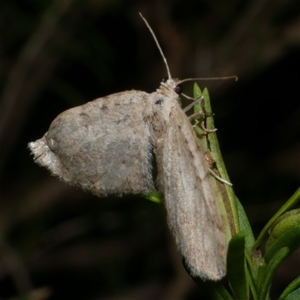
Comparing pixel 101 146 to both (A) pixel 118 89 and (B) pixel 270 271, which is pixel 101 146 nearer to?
(B) pixel 270 271

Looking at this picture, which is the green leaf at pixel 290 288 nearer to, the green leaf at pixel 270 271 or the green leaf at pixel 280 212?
the green leaf at pixel 270 271

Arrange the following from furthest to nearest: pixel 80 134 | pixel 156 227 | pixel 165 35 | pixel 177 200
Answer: pixel 156 227 → pixel 165 35 → pixel 80 134 → pixel 177 200

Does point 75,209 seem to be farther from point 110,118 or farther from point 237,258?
point 237,258

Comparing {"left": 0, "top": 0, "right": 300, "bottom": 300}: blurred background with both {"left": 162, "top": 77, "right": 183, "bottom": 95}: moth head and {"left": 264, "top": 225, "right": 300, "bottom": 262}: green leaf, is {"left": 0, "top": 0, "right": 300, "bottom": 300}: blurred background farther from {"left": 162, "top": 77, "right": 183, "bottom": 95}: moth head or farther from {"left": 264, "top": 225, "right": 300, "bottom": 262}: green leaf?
{"left": 264, "top": 225, "right": 300, "bottom": 262}: green leaf

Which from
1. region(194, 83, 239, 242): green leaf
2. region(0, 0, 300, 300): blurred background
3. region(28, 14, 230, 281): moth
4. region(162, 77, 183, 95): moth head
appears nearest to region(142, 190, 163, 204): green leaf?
region(28, 14, 230, 281): moth

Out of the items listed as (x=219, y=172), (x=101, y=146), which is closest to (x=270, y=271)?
(x=219, y=172)

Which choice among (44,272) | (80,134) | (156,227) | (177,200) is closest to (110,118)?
(80,134)

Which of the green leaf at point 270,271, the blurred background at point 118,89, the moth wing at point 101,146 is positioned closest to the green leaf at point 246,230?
the green leaf at point 270,271
